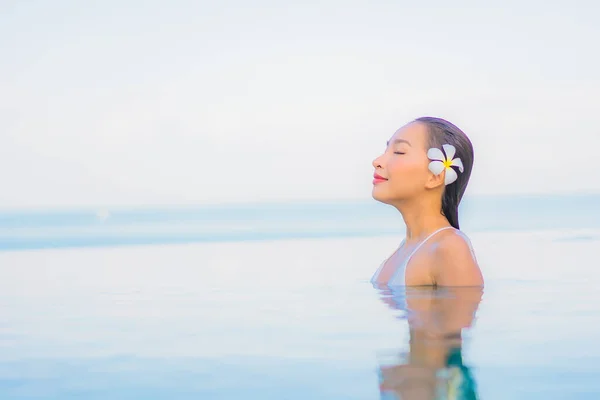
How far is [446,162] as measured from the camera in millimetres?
4512

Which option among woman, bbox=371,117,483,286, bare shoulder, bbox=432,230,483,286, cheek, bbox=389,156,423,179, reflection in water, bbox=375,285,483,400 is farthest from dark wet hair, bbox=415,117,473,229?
reflection in water, bbox=375,285,483,400

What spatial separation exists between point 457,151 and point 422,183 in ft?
0.83

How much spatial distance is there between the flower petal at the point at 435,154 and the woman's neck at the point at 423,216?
25 centimetres

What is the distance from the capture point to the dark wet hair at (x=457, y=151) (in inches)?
181

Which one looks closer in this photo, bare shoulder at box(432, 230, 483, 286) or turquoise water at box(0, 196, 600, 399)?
turquoise water at box(0, 196, 600, 399)

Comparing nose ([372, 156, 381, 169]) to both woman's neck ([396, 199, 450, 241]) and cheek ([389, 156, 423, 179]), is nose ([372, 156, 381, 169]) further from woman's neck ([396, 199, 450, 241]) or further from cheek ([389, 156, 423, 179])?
woman's neck ([396, 199, 450, 241])

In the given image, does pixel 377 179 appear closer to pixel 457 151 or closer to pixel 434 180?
pixel 434 180

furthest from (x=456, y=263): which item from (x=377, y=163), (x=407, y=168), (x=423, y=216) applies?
(x=377, y=163)

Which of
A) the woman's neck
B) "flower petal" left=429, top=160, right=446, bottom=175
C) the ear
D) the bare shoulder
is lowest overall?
the bare shoulder

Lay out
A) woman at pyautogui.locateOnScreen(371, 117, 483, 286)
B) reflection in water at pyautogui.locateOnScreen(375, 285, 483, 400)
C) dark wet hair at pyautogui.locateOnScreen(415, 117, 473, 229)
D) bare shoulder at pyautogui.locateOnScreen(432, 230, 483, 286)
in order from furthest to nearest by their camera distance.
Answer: dark wet hair at pyautogui.locateOnScreen(415, 117, 473, 229)
woman at pyautogui.locateOnScreen(371, 117, 483, 286)
bare shoulder at pyautogui.locateOnScreen(432, 230, 483, 286)
reflection in water at pyautogui.locateOnScreen(375, 285, 483, 400)

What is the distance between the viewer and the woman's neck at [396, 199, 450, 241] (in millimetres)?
4602

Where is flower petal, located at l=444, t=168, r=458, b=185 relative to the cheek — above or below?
below

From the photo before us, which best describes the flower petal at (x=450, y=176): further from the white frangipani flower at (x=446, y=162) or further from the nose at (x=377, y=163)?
the nose at (x=377, y=163)

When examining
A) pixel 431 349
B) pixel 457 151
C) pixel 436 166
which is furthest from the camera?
pixel 457 151
